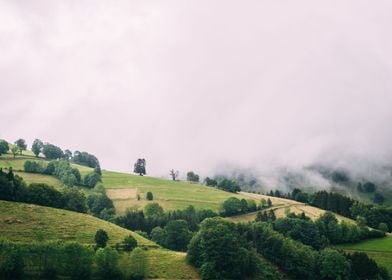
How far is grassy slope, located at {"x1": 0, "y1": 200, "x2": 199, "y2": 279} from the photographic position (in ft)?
468

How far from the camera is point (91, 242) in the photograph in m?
152

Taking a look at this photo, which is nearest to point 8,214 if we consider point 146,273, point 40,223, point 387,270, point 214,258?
point 40,223

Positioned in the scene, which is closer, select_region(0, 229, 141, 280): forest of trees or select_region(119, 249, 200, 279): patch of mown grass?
select_region(0, 229, 141, 280): forest of trees

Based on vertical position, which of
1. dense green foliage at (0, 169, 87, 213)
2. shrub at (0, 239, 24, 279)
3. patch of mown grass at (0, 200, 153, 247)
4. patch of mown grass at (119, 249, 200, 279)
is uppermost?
dense green foliage at (0, 169, 87, 213)

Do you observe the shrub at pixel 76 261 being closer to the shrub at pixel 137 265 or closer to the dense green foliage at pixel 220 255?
the shrub at pixel 137 265

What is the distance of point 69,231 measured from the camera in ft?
513

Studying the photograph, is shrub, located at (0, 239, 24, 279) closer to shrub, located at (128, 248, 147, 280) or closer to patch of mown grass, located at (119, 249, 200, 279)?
patch of mown grass, located at (119, 249, 200, 279)

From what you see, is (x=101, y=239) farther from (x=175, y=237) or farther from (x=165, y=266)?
(x=175, y=237)

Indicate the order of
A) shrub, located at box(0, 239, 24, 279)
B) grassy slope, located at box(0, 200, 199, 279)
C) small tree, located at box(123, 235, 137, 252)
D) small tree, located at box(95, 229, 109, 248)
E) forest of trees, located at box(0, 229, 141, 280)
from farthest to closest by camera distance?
small tree, located at box(123, 235, 137, 252), small tree, located at box(95, 229, 109, 248), grassy slope, located at box(0, 200, 199, 279), forest of trees, located at box(0, 229, 141, 280), shrub, located at box(0, 239, 24, 279)

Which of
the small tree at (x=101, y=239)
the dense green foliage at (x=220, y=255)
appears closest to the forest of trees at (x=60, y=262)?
the small tree at (x=101, y=239)

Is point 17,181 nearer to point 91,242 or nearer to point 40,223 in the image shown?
point 40,223

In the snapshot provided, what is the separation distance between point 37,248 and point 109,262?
1946 centimetres

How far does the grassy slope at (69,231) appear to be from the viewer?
468ft

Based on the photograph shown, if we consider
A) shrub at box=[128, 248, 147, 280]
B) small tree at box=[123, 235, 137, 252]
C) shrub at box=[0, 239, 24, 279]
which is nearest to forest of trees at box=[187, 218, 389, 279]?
small tree at box=[123, 235, 137, 252]
